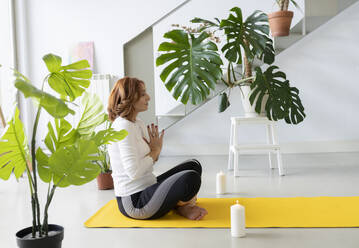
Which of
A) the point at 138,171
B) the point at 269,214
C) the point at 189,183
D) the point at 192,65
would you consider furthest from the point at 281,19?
the point at 138,171

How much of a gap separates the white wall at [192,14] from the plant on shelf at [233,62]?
5.97 feet

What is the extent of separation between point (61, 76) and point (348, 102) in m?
4.96

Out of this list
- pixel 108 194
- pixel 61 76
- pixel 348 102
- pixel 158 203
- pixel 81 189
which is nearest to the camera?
pixel 61 76

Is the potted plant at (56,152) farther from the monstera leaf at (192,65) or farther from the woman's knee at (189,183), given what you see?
the monstera leaf at (192,65)

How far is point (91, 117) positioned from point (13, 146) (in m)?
0.32

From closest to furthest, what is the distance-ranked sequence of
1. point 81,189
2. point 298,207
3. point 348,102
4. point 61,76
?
point 61,76, point 298,207, point 81,189, point 348,102

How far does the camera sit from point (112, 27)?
5.89 m

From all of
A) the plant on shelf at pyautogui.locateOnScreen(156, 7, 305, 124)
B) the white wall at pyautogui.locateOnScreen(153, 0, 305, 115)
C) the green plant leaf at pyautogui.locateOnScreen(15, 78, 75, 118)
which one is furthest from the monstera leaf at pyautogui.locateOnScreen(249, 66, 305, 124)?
the green plant leaf at pyautogui.locateOnScreen(15, 78, 75, 118)

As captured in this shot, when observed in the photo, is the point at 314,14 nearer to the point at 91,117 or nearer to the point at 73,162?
the point at 91,117

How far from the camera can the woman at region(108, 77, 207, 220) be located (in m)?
2.44

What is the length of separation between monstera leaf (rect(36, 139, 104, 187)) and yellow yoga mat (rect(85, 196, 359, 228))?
1.11 m

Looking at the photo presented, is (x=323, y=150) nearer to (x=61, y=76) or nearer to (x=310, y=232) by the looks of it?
(x=310, y=232)

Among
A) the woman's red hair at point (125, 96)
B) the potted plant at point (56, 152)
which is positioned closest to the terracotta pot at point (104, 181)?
the woman's red hair at point (125, 96)

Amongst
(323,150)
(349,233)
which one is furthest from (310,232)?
(323,150)
